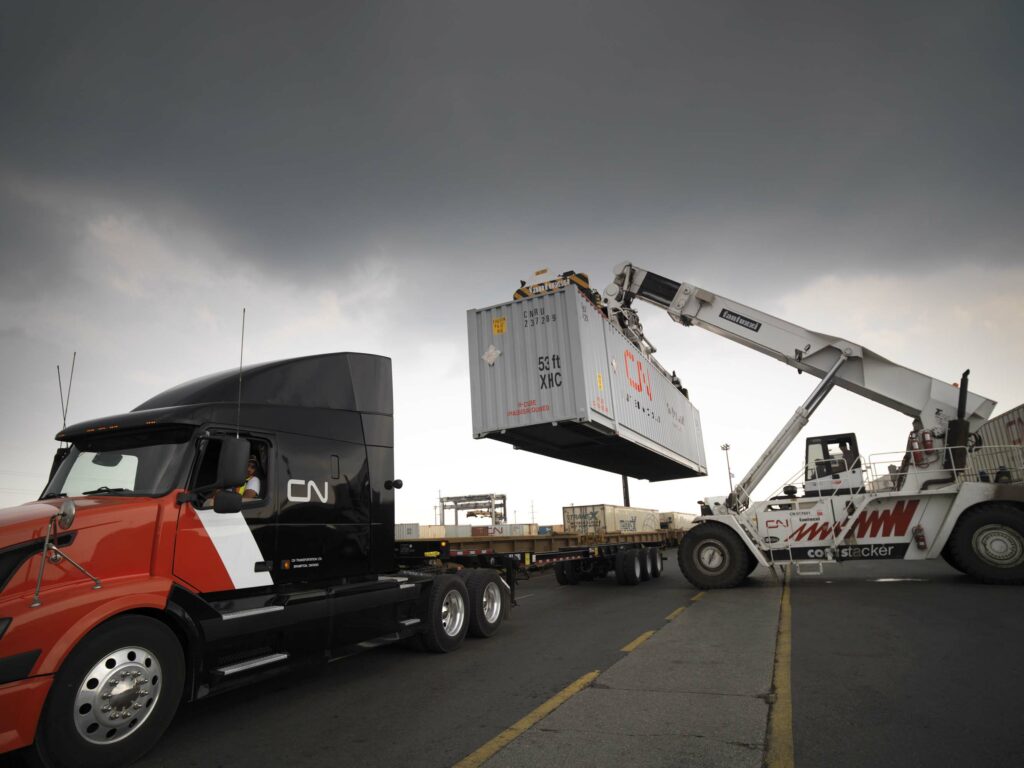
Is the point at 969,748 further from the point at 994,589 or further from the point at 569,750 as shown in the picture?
the point at 994,589

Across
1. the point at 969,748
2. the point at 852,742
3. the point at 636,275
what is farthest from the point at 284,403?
the point at 636,275

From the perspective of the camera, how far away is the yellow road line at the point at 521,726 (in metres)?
3.54

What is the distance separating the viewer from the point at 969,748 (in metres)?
3.49

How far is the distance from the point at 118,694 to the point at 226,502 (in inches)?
51.6

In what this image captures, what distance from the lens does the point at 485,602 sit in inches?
308

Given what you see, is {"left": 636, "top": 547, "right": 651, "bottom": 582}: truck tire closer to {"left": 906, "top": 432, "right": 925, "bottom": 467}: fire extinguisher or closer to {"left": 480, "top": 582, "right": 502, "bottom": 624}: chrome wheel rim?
{"left": 906, "top": 432, "right": 925, "bottom": 467}: fire extinguisher

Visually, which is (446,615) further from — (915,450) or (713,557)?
(915,450)

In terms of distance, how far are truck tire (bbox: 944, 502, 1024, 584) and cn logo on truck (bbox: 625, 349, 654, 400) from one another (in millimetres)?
6314

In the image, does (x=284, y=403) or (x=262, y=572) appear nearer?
(x=262, y=572)

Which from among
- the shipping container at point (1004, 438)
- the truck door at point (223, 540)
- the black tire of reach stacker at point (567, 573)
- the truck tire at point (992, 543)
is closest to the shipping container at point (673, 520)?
the shipping container at point (1004, 438)

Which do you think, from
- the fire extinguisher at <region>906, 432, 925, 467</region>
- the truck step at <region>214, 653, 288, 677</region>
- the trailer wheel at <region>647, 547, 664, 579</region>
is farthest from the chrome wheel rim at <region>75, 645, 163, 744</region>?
the trailer wheel at <region>647, 547, 664, 579</region>

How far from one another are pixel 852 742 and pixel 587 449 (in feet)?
29.8

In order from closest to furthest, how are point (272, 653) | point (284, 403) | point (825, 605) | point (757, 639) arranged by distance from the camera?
point (272, 653)
point (284, 403)
point (757, 639)
point (825, 605)

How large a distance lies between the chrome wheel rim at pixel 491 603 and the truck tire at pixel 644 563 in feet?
24.2
